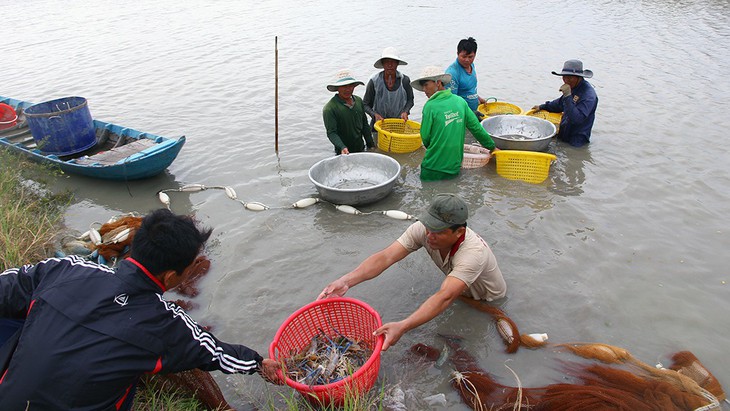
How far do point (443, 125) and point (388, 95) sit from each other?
183 centimetres

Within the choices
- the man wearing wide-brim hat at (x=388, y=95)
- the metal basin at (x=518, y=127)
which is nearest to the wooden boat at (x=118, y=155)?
the man wearing wide-brim hat at (x=388, y=95)

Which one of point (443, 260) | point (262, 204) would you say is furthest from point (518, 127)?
point (443, 260)

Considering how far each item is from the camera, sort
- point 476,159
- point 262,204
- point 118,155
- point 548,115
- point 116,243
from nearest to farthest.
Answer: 1. point 116,243
2. point 262,204
3. point 476,159
4. point 118,155
5. point 548,115

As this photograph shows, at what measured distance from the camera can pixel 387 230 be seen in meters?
6.04

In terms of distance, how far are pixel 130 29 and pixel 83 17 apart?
12.9 feet

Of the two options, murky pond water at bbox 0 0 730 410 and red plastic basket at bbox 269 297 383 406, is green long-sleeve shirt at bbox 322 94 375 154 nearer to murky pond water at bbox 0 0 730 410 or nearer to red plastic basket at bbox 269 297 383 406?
murky pond water at bbox 0 0 730 410

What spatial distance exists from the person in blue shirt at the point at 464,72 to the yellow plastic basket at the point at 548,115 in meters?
1.32

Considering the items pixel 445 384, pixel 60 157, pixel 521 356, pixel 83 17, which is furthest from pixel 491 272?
pixel 83 17

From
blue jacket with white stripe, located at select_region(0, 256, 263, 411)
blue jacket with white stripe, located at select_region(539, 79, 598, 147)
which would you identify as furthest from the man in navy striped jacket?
blue jacket with white stripe, located at select_region(539, 79, 598, 147)

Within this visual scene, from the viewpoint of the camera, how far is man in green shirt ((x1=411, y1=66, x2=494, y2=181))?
595 centimetres

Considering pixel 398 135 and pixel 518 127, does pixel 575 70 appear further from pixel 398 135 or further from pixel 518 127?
pixel 398 135

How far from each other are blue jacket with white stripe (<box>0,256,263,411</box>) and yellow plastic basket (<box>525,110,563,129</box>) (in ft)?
25.0

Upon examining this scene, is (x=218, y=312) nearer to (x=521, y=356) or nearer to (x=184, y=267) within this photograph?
(x=184, y=267)

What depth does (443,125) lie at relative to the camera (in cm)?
609
